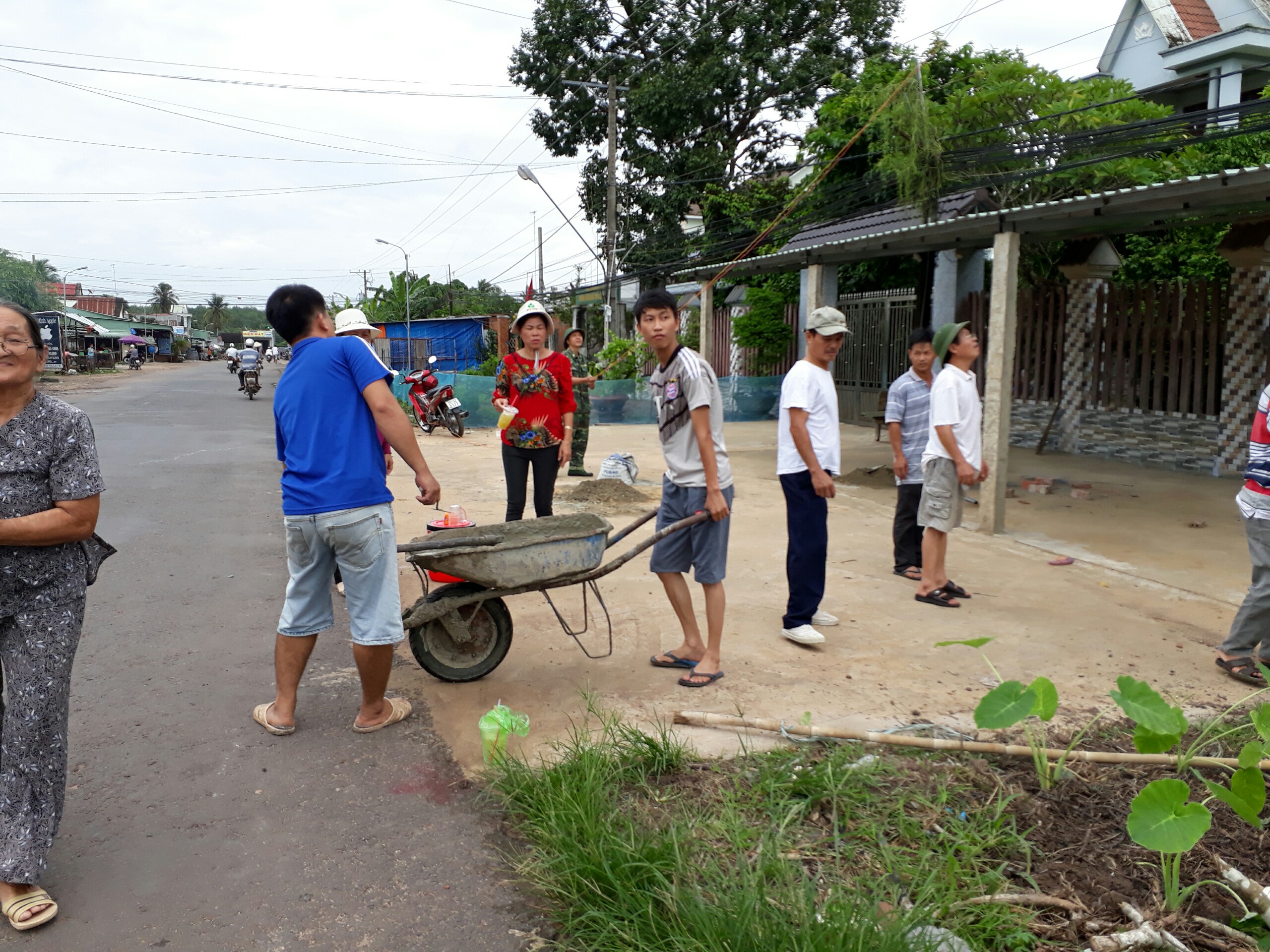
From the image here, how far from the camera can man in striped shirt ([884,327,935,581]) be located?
619cm

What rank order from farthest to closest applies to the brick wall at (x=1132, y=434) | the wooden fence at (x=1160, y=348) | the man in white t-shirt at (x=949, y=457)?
1. the brick wall at (x=1132, y=434)
2. the wooden fence at (x=1160, y=348)
3. the man in white t-shirt at (x=949, y=457)

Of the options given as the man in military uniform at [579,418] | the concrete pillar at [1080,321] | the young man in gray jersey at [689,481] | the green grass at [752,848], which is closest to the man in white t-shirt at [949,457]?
the young man in gray jersey at [689,481]

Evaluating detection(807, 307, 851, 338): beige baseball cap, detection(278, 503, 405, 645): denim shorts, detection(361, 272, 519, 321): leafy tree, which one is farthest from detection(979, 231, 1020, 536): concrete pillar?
detection(361, 272, 519, 321): leafy tree

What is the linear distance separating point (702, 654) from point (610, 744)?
4.18ft

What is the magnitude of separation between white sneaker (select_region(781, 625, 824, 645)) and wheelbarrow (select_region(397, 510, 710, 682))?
101cm

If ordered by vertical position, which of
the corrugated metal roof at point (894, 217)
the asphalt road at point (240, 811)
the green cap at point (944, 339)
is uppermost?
the corrugated metal roof at point (894, 217)

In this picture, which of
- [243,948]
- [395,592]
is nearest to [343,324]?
[395,592]

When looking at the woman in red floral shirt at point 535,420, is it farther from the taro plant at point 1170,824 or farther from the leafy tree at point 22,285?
the leafy tree at point 22,285

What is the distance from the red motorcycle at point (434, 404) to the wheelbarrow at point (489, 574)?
38.1 feet

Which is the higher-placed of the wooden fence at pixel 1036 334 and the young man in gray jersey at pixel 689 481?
the wooden fence at pixel 1036 334

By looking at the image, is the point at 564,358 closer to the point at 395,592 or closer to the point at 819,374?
the point at 819,374

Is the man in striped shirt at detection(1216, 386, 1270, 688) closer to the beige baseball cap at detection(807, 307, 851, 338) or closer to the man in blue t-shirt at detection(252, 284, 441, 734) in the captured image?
the beige baseball cap at detection(807, 307, 851, 338)

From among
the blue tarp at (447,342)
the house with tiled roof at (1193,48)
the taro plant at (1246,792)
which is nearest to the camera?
the taro plant at (1246,792)

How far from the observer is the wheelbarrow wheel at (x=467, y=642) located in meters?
4.16
